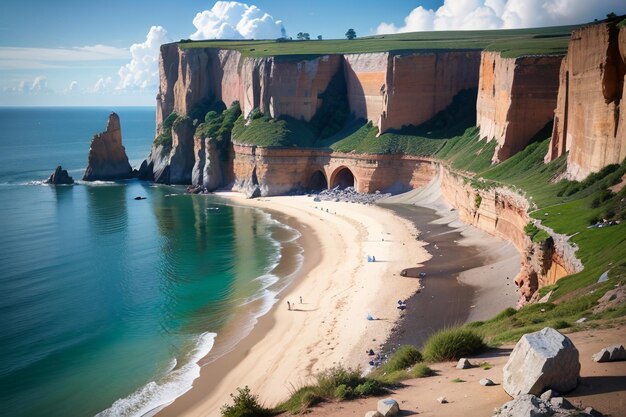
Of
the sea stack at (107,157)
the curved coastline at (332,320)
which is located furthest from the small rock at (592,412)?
the sea stack at (107,157)

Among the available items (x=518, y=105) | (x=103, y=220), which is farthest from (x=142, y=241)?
(x=518, y=105)

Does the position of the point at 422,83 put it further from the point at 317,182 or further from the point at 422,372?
the point at 422,372

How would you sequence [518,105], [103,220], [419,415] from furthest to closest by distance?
1. [103,220]
2. [518,105]
3. [419,415]

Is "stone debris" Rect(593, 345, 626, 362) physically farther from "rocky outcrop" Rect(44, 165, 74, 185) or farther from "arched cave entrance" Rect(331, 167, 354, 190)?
"rocky outcrop" Rect(44, 165, 74, 185)

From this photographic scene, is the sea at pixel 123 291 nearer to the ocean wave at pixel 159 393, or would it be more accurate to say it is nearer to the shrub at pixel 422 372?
the ocean wave at pixel 159 393

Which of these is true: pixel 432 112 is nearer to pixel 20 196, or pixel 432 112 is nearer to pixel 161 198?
pixel 161 198

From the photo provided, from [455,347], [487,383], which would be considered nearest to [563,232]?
[455,347]
